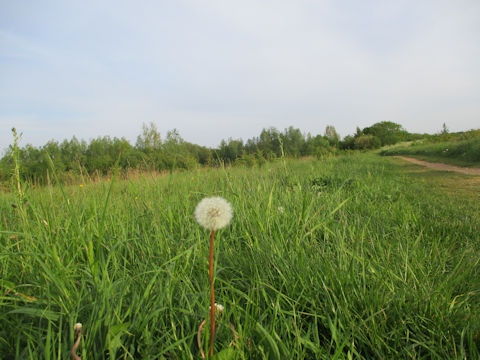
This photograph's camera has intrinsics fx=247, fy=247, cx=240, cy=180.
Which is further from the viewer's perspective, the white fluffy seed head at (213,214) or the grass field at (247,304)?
the grass field at (247,304)

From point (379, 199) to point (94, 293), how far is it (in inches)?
153

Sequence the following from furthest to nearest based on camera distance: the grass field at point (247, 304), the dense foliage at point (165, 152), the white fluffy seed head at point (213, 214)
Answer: the dense foliage at point (165, 152) < the grass field at point (247, 304) < the white fluffy seed head at point (213, 214)

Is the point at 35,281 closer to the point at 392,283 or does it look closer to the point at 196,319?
the point at 196,319

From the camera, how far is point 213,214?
84cm

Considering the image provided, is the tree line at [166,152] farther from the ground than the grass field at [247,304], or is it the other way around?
the tree line at [166,152]

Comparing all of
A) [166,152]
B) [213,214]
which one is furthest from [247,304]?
[166,152]

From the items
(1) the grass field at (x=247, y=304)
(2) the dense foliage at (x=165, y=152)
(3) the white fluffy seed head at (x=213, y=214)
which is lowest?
(1) the grass field at (x=247, y=304)

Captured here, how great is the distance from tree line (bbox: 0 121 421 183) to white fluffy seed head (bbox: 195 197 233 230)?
1.37ft

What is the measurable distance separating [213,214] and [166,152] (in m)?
6.24

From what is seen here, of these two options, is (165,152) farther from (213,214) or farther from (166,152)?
(213,214)

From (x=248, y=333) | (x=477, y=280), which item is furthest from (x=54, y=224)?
(x=477, y=280)

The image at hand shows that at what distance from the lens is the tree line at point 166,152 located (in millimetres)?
3164

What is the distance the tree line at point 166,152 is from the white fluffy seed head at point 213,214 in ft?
1.37

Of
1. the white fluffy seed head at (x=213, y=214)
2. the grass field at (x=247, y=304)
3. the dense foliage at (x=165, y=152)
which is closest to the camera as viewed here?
the white fluffy seed head at (x=213, y=214)
